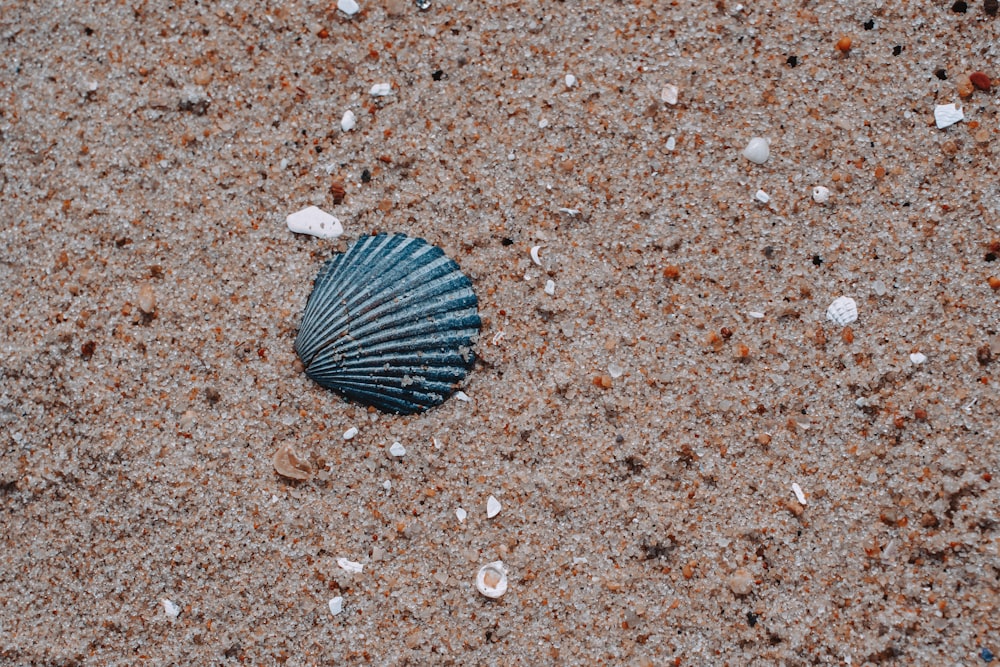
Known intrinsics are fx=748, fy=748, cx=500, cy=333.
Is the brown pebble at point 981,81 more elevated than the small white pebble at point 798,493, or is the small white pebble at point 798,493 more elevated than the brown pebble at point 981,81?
the brown pebble at point 981,81

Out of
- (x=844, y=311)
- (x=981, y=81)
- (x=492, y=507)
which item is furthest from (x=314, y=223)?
(x=981, y=81)

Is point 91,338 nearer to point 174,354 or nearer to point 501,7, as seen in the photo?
point 174,354

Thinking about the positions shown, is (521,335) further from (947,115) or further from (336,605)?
(947,115)

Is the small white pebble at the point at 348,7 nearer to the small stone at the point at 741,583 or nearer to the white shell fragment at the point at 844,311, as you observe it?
the white shell fragment at the point at 844,311

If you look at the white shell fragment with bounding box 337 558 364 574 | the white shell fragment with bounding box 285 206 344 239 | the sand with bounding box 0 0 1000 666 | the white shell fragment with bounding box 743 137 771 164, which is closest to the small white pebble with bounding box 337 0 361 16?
the sand with bounding box 0 0 1000 666

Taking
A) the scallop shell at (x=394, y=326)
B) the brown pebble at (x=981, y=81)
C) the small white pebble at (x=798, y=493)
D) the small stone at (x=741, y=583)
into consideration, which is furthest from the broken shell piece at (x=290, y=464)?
the brown pebble at (x=981, y=81)

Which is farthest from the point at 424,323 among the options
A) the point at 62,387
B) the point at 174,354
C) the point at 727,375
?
the point at 62,387
